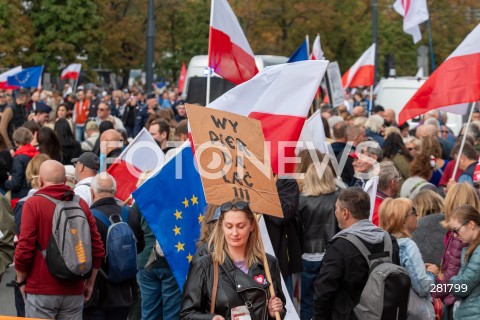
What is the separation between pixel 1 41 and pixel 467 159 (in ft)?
88.1

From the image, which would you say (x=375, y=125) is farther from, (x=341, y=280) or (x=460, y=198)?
(x=341, y=280)

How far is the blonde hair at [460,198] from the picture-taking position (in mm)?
7797

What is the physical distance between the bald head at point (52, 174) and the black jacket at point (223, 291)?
1.97 m

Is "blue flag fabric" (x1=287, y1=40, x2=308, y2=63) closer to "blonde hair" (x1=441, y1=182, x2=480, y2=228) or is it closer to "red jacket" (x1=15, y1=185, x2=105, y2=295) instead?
"blonde hair" (x1=441, y1=182, x2=480, y2=228)

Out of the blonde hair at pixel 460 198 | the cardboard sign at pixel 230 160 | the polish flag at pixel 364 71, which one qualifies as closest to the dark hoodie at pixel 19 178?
the blonde hair at pixel 460 198

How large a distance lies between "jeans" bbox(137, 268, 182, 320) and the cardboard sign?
243 cm

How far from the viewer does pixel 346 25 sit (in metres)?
47.9

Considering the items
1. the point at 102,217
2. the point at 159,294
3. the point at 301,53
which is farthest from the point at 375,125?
the point at 102,217

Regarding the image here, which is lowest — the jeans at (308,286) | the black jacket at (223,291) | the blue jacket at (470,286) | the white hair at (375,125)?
the jeans at (308,286)

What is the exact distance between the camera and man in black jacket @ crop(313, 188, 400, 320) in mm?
6312

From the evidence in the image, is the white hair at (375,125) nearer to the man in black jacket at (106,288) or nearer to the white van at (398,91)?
the man in black jacket at (106,288)

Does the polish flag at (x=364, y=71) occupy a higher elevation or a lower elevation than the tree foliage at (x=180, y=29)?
lower

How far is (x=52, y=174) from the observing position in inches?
280

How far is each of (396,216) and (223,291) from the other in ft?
6.72
